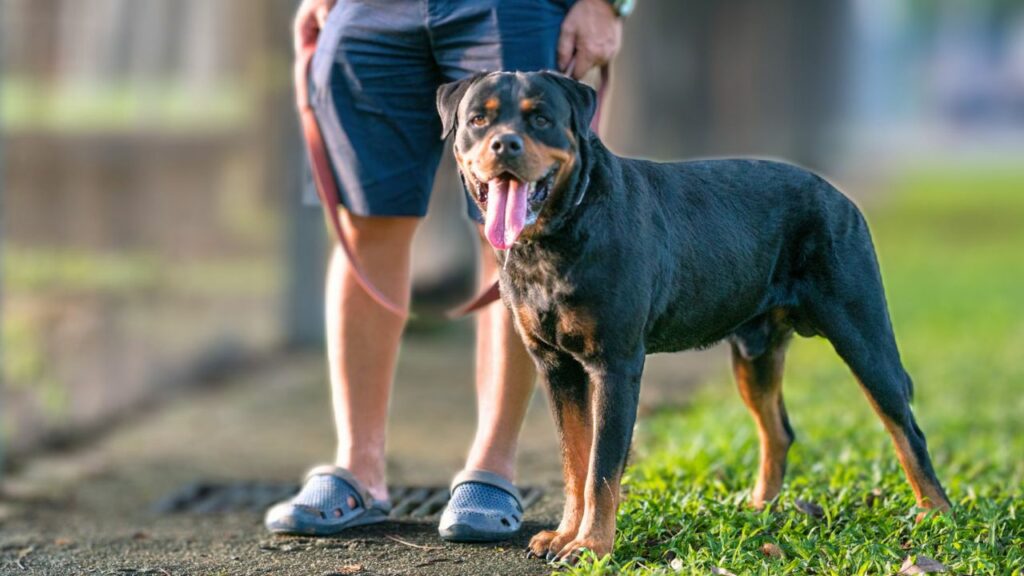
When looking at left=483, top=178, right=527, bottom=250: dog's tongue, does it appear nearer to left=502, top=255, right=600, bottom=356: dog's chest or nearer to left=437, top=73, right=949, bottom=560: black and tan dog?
left=437, top=73, right=949, bottom=560: black and tan dog

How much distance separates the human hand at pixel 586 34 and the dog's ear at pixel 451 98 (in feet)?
1.96

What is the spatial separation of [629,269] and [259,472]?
356 centimetres

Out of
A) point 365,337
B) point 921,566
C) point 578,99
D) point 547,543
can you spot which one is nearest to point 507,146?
point 578,99

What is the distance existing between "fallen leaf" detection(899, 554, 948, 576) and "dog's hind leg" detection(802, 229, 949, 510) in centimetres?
50

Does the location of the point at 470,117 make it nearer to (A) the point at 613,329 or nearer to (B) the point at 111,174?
(A) the point at 613,329

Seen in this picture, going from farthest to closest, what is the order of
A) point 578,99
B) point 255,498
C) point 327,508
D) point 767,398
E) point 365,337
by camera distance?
point 255,498
point 365,337
point 767,398
point 327,508
point 578,99

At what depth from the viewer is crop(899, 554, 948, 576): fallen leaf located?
4422mm

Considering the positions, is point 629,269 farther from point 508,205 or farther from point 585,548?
point 585,548

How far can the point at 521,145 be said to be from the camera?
415 cm

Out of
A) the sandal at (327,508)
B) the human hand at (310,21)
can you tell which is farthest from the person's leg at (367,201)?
the human hand at (310,21)

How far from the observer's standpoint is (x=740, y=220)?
4723 mm

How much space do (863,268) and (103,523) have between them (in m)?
3.29

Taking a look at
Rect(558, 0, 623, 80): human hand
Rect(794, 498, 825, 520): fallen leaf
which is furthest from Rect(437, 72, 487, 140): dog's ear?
Rect(794, 498, 825, 520): fallen leaf

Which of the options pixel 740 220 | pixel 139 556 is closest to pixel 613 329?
pixel 740 220
